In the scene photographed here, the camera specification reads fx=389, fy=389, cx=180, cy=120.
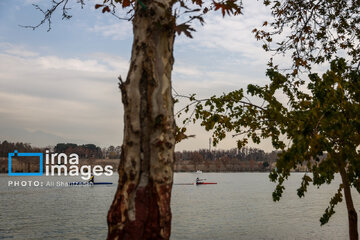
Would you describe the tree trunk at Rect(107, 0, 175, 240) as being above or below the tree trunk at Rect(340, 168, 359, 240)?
above

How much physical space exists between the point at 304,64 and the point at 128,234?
9460 millimetres

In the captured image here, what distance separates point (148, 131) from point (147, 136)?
6cm

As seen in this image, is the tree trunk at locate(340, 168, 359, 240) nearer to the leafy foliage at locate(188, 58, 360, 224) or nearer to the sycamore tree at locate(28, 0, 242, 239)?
the leafy foliage at locate(188, 58, 360, 224)

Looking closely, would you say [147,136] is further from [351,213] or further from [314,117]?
[351,213]

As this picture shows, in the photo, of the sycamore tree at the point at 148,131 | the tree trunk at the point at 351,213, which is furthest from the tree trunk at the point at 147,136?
the tree trunk at the point at 351,213

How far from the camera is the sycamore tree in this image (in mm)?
4695

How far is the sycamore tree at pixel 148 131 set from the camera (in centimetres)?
470

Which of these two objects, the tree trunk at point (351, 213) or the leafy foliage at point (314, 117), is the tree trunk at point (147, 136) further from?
the tree trunk at point (351, 213)

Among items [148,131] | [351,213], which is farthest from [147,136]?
[351,213]

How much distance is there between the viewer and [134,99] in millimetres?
4863

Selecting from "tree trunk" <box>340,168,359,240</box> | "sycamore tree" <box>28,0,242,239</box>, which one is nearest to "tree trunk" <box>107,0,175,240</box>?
"sycamore tree" <box>28,0,242,239</box>

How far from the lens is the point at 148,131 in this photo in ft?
15.8

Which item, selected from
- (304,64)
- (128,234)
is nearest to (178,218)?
(304,64)

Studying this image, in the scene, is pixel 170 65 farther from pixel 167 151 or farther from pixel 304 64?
pixel 304 64
